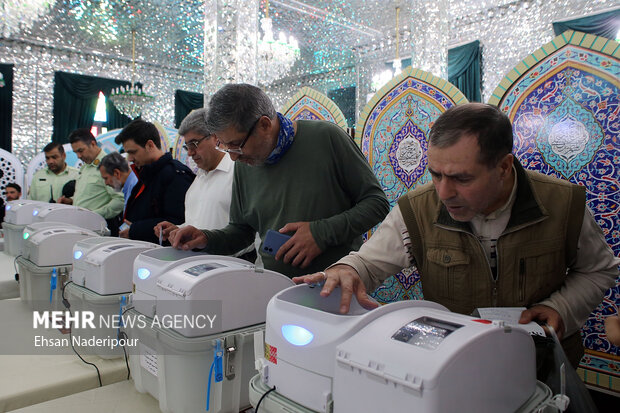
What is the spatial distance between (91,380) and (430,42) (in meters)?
4.69

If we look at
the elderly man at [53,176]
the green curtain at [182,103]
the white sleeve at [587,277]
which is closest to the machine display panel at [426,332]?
the white sleeve at [587,277]

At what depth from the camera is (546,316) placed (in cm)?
109

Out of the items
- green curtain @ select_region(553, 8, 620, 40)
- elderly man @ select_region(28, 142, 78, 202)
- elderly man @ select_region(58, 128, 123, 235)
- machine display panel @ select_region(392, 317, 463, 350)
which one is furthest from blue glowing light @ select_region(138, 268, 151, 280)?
green curtain @ select_region(553, 8, 620, 40)

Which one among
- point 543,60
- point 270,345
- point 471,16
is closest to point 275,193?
point 270,345

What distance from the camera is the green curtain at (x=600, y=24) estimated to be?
19.4 ft

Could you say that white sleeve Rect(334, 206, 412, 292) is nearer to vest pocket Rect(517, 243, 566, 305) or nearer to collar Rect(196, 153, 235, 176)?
vest pocket Rect(517, 243, 566, 305)

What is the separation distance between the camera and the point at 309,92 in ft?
10.0

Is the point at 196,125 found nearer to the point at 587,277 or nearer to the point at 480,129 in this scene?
the point at 480,129

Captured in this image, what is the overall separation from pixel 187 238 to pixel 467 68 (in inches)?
296

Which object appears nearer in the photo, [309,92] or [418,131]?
[418,131]

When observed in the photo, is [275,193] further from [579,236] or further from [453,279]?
[579,236]

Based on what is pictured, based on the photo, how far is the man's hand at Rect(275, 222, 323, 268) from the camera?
1439 millimetres

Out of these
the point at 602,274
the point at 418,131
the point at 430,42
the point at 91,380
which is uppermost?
the point at 430,42

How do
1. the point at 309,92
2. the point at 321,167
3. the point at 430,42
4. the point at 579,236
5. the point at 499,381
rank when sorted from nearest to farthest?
the point at 499,381 < the point at 579,236 < the point at 321,167 < the point at 309,92 < the point at 430,42
